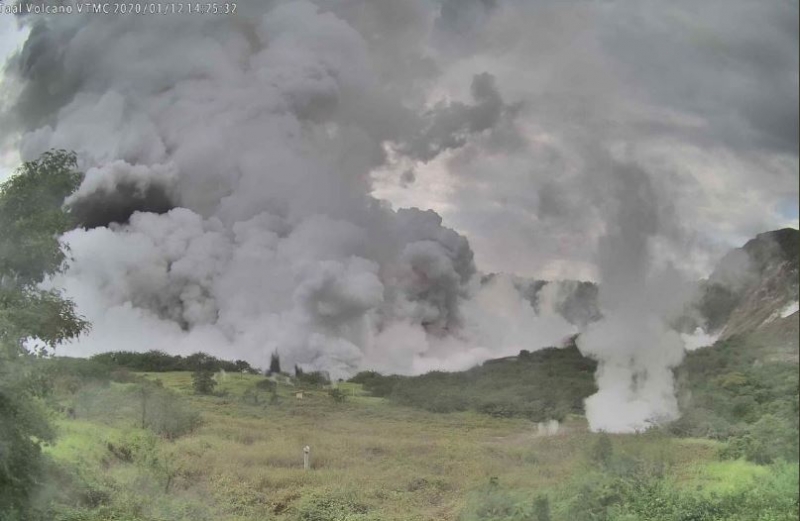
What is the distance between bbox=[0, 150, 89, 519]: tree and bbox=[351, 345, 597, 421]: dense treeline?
2.60m

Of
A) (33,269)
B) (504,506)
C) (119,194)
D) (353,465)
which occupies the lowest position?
(504,506)

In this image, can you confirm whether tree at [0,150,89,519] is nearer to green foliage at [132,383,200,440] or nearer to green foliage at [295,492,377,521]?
green foliage at [132,383,200,440]

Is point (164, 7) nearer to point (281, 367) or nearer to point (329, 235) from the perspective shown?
point (329, 235)

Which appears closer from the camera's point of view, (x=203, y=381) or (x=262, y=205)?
(x=203, y=381)

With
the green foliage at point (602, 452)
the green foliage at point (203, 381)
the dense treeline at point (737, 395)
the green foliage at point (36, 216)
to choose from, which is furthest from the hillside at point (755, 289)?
the green foliage at point (36, 216)

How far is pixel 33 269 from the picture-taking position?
7.40 metres

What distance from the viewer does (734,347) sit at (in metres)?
7.20

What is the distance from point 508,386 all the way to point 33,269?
419 cm

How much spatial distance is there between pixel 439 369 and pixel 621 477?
1.69m

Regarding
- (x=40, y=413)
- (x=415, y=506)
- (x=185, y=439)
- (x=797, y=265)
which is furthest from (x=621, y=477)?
(x=40, y=413)

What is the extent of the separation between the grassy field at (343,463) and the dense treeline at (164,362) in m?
0.08

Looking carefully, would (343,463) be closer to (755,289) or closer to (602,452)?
(602,452)

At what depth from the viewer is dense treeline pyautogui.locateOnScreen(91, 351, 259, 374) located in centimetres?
716
